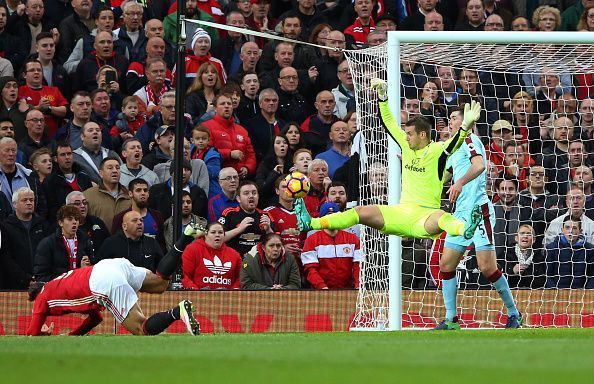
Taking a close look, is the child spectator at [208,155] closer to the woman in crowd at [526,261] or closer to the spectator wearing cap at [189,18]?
the spectator wearing cap at [189,18]

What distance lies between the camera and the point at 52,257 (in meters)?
15.7

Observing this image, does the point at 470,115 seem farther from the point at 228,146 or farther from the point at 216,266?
the point at 228,146

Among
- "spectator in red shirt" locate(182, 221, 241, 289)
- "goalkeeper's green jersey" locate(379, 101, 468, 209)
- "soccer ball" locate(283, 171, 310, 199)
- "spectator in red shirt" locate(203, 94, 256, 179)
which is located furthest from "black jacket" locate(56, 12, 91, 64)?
"goalkeeper's green jersey" locate(379, 101, 468, 209)

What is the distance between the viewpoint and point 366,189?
1684 centimetres

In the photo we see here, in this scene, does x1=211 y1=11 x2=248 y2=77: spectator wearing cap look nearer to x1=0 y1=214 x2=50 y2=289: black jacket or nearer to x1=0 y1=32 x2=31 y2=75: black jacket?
x1=0 y1=32 x2=31 y2=75: black jacket

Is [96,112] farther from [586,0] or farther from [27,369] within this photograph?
[27,369]

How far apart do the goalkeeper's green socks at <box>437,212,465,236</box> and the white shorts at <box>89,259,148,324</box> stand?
3348 mm

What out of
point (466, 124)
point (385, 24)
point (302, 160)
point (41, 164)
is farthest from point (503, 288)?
point (385, 24)

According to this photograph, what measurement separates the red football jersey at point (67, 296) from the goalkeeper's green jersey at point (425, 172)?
363 cm

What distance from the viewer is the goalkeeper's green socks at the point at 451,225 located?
13.2 metres

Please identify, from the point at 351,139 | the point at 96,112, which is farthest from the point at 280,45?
the point at 96,112

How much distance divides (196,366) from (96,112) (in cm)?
989

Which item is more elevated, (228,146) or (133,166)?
(228,146)

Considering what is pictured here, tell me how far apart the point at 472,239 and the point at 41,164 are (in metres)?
5.71
